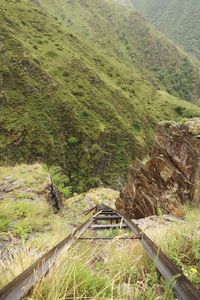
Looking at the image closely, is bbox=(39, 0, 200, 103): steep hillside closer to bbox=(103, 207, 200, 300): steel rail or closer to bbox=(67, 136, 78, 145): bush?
bbox=(67, 136, 78, 145): bush

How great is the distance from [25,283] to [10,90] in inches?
2019

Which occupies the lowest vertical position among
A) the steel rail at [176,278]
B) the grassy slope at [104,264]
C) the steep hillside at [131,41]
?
the steep hillside at [131,41]

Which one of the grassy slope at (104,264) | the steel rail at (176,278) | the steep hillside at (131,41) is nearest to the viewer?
the steel rail at (176,278)

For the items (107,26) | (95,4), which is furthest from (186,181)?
(95,4)

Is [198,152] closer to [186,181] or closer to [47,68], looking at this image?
[186,181]

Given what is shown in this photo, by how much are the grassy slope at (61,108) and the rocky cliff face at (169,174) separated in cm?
3097

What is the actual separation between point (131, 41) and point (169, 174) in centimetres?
12941

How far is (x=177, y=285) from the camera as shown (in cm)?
227

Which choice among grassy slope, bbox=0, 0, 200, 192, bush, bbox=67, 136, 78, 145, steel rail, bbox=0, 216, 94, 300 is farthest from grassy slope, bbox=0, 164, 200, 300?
bush, bbox=67, 136, 78, 145

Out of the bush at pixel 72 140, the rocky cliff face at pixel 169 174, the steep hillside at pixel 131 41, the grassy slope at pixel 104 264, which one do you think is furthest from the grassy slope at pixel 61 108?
the grassy slope at pixel 104 264

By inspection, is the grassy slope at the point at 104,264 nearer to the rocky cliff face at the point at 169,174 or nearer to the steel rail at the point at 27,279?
the steel rail at the point at 27,279

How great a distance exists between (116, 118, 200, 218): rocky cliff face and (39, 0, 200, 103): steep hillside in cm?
9342

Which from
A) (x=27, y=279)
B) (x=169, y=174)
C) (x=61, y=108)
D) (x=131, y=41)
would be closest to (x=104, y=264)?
(x=27, y=279)

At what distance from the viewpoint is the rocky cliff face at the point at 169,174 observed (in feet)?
35.8
